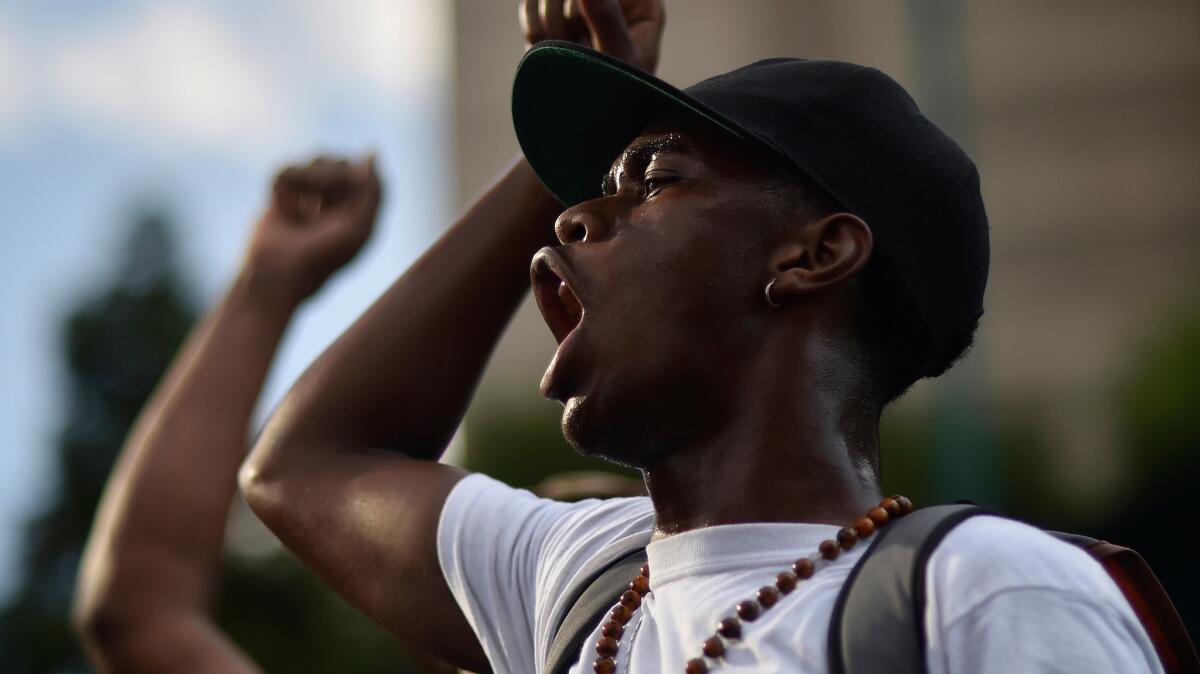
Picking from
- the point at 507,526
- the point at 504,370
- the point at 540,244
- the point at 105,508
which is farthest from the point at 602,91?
the point at 504,370

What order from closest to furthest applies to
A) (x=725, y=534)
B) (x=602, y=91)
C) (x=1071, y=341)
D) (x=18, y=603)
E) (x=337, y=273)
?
(x=725, y=534) → (x=602, y=91) → (x=337, y=273) → (x=18, y=603) → (x=1071, y=341)

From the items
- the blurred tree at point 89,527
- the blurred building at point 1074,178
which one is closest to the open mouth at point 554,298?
the blurred tree at point 89,527

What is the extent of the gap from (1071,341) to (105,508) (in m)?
30.9

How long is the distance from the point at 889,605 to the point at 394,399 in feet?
3.72

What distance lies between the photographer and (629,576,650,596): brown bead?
8.35 ft

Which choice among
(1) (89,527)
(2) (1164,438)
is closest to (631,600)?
(2) (1164,438)

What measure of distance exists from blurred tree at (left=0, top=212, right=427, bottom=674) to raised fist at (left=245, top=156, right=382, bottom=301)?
20723 millimetres

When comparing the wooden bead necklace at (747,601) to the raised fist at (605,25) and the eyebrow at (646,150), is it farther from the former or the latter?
the raised fist at (605,25)

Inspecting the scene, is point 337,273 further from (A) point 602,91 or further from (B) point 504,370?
(B) point 504,370

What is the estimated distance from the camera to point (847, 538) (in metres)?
2.40

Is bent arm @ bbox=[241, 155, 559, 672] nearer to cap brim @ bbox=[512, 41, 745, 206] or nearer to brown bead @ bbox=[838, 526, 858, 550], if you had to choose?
cap brim @ bbox=[512, 41, 745, 206]

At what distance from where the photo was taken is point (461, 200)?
40.3 metres

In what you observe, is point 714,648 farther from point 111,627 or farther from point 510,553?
point 111,627

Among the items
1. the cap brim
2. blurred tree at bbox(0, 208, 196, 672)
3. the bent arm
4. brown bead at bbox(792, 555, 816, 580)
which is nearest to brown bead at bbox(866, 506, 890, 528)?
brown bead at bbox(792, 555, 816, 580)
